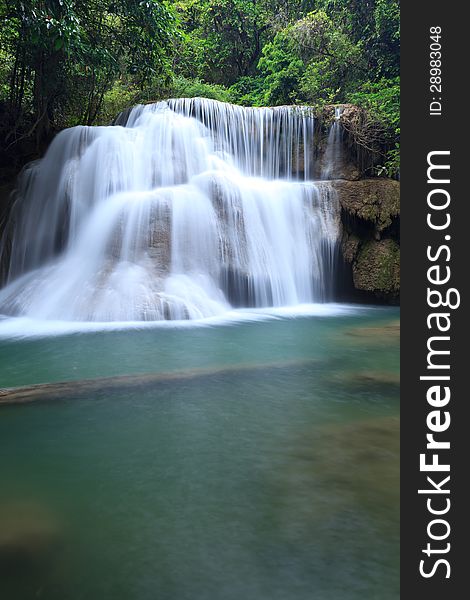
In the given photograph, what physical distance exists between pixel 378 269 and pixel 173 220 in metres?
4.39

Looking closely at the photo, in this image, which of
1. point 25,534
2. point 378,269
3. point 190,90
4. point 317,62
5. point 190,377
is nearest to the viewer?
point 25,534

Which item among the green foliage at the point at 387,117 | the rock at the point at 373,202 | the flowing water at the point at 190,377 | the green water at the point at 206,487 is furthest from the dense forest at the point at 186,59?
the green water at the point at 206,487

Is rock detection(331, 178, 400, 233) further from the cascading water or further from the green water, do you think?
the green water

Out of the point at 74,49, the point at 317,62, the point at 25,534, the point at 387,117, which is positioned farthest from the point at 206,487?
the point at 317,62

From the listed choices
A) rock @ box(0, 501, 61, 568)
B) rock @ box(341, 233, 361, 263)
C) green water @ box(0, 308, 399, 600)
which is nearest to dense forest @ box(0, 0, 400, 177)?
rock @ box(341, 233, 361, 263)

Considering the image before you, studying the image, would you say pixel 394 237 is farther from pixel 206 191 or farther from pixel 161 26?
pixel 161 26

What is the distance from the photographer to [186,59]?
1911cm

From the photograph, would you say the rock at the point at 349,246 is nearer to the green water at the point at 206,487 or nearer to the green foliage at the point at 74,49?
the green foliage at the point at 74,49

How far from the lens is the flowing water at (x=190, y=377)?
1923 mm

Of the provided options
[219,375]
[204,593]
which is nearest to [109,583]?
[204,593]

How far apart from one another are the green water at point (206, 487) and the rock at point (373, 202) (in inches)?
260

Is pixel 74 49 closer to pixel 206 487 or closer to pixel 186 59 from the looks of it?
pixel 206 487

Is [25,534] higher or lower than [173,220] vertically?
lower

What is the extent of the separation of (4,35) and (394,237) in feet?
30.9
